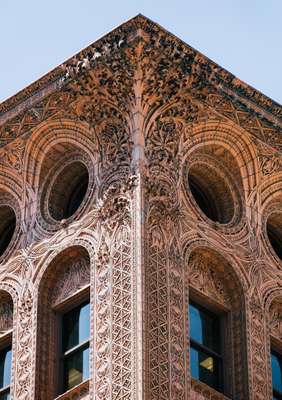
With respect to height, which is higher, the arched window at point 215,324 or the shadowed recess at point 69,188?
the shadowed recess at point 69,188

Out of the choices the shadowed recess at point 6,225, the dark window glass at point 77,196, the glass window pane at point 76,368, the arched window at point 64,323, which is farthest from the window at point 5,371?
the dark window glass at point 77,196

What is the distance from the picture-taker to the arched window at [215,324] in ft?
121

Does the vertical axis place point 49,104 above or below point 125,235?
above

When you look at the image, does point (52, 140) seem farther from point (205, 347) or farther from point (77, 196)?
point (205, 347)

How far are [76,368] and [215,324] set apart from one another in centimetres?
306

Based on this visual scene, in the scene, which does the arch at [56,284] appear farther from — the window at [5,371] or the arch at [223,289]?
the arch at [223,289]

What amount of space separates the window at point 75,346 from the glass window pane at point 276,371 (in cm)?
398

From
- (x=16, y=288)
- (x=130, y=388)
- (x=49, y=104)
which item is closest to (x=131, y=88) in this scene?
(x=49, y=104)

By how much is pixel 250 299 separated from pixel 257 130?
390cm

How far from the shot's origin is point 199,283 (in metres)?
37.6

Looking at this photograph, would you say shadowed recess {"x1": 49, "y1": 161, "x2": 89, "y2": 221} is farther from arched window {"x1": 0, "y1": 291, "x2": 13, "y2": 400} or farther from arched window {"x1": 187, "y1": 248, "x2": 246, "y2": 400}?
arched window {"x1": 187, "y1": 248, "x2": 246, "y2": 400}

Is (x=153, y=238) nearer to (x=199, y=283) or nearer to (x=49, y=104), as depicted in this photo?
(x=199, y=283)

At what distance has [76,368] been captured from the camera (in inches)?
1444

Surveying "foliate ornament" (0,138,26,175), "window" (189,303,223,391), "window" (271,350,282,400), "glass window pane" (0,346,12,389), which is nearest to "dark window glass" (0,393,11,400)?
"glass window pane" (0,346,12,389)
